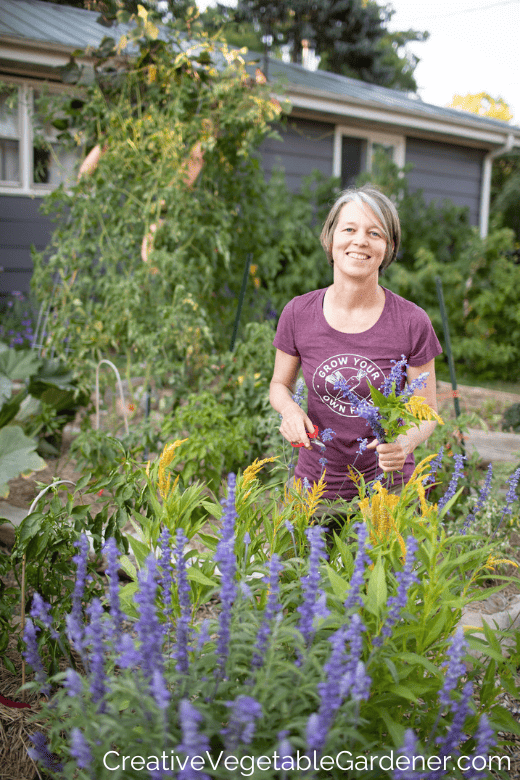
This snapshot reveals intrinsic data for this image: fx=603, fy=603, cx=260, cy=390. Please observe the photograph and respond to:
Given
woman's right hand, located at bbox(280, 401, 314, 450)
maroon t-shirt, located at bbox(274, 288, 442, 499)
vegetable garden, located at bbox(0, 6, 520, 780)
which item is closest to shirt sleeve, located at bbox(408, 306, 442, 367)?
maroon t-shirt, located at bbox(274, 288, 442, 499)

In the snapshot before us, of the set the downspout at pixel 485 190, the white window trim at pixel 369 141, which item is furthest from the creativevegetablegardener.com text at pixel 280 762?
the downspout at pixel 485 190

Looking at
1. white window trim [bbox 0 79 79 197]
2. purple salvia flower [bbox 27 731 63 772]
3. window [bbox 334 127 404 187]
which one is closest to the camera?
purple salvia flower [bbox 27 731 63 772]

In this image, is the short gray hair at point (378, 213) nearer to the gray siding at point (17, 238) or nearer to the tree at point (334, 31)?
the gray siding at point (17, 238)

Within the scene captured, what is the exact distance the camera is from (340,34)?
23.2 m

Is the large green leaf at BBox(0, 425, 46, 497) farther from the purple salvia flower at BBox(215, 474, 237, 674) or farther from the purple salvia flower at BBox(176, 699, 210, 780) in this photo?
the purple salvia flower at BBox(176, 699, 210, 780)

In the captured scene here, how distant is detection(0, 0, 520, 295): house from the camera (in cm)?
659

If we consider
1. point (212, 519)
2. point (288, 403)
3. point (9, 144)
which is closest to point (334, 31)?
point (9, 144)

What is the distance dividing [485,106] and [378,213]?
32345mm

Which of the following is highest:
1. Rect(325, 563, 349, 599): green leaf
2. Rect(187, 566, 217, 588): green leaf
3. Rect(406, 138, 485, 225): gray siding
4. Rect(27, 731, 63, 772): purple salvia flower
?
Rect(406, 138, 485, 225): gray siding

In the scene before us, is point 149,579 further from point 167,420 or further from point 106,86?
point 106,86

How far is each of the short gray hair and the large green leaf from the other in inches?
57.2

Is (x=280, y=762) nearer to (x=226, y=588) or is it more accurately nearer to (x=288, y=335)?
(x=226, y=588)

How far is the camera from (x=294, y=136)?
855cm

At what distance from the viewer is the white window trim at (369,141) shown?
351 inches
